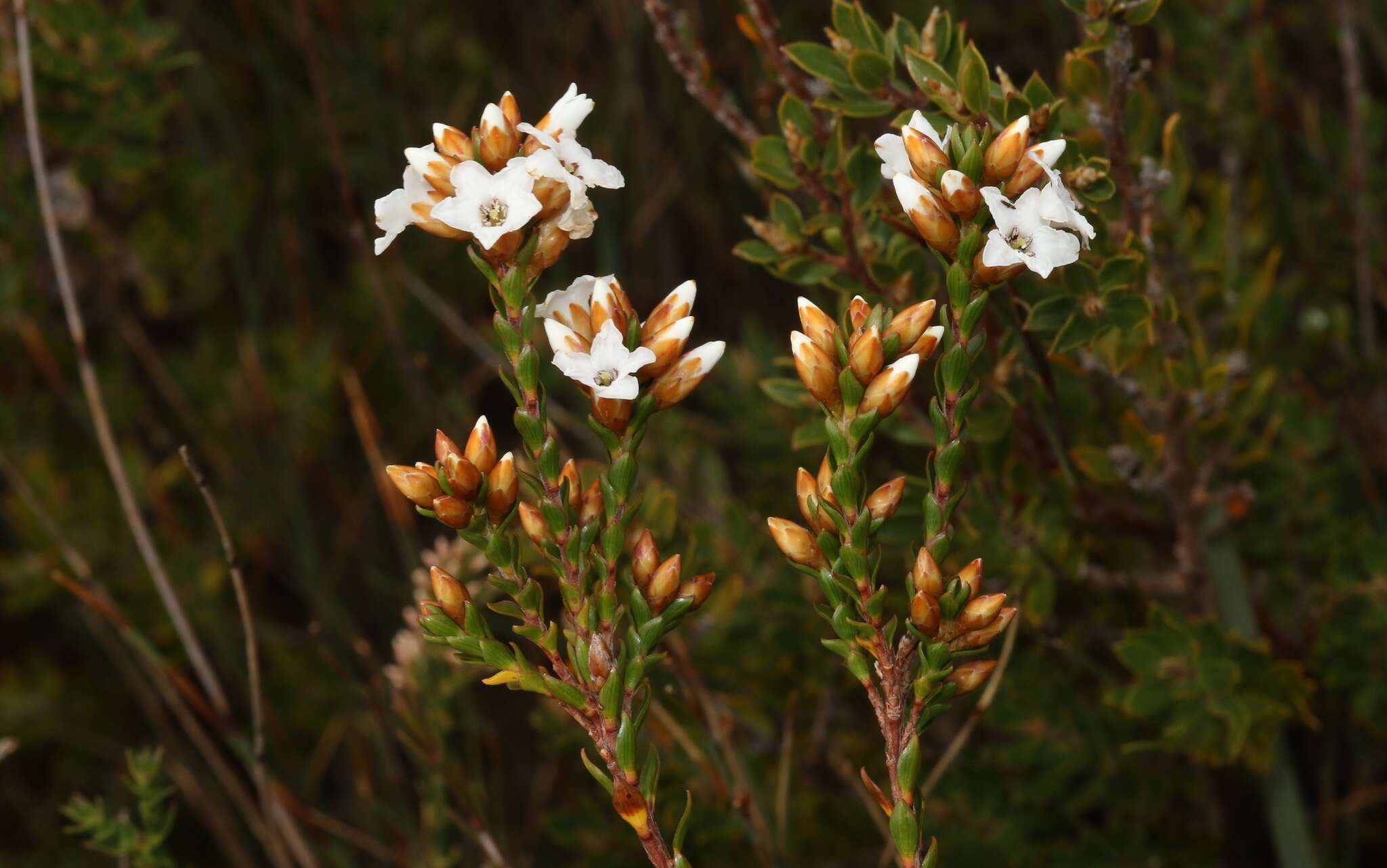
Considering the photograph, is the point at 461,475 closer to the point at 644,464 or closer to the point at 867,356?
the point at 867,356

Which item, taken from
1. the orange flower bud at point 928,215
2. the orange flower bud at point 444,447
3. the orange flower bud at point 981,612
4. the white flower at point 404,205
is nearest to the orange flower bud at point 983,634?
the orange flower bud at point 981,612

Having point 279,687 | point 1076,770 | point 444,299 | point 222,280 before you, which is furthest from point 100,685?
point 1076,770

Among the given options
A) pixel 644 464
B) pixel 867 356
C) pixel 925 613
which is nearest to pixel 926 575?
pixel 925 613

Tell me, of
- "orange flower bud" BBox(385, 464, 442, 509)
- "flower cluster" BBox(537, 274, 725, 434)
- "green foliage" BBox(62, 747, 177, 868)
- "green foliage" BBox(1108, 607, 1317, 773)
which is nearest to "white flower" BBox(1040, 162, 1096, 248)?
"flower cluster" BBox(537, 274, 725, 434)

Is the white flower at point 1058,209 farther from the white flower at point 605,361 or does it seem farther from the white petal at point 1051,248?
the white flower at point 605,361

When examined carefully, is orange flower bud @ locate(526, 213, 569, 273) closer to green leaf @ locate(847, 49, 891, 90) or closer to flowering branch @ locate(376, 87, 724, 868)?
flowering branch @ locate(376, 87, 724, 868)

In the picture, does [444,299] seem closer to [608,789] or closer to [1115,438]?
[1115,438]
